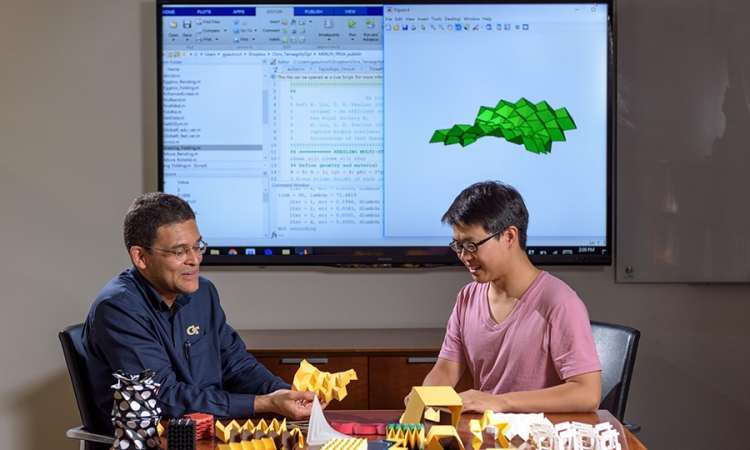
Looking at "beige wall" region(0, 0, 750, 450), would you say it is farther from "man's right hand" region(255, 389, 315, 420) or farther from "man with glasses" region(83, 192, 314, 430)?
"man's right hand" region(255, 389, 315, 420)

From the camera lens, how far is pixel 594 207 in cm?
317

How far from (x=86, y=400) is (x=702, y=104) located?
2.72 metres

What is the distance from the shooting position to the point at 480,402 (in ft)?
5.94

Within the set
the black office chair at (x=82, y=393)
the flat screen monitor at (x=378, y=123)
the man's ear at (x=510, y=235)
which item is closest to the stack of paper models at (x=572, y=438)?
the man's ear at (x=510, y=235)

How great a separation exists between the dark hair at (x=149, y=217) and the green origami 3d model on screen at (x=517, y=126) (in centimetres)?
142

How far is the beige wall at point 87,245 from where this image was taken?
10.5ft

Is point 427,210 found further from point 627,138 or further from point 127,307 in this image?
point 127,307

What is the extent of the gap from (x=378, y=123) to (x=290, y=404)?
1.65 m

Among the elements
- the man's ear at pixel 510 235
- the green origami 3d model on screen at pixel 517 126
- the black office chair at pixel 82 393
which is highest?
the green origami 3d model on screen at pixel 517 126

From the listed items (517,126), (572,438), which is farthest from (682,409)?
(572,438)

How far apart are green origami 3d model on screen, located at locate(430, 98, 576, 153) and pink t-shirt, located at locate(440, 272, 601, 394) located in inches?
43.9

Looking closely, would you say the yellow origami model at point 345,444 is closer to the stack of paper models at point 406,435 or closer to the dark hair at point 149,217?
the stack of paper models at point 406,435

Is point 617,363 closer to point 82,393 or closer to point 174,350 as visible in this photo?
point 174,350

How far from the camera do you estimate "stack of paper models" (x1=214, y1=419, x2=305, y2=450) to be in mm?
1444
